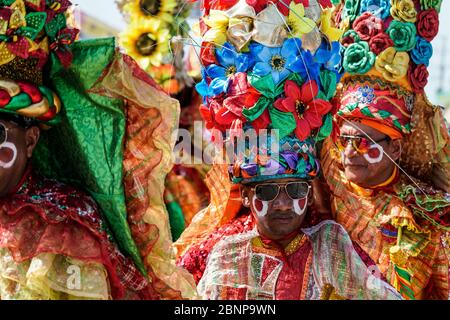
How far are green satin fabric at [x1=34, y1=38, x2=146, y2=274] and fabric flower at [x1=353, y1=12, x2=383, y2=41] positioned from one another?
2176mm

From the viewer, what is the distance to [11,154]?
5.05 metres

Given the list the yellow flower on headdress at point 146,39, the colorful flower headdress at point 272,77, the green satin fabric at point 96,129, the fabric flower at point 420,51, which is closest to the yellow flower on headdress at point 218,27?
the colorful flower headdress at point 272,77

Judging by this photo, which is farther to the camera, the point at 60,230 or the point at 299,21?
the point at 299,21

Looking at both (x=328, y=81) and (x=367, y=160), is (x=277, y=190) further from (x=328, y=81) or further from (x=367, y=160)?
(x=367, y=160)

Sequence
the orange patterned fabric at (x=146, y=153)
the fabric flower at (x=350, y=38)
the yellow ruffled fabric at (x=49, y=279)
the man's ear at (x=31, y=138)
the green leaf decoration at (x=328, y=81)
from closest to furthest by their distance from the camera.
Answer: the yellow ruffled fabric at (x=49, y=279)
the orange patterned fabric at (x=146, y=153)
the man's ear at (x=31, y=138)
the green leaf decoration at (x=328, y=81)
the fabric flower at (x=350, y=38)

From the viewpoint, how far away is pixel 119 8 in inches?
340

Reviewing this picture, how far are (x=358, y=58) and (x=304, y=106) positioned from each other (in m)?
1.25

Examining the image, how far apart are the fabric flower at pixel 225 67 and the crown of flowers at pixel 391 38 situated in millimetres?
1299

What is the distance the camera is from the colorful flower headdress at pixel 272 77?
5.57m

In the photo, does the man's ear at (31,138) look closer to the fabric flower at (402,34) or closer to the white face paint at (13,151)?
the white face paint at (13,151)

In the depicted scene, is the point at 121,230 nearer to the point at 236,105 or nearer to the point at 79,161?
the point at 79,161

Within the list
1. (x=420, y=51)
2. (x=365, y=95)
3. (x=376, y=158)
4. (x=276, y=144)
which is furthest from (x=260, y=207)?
(x=420, y=51)

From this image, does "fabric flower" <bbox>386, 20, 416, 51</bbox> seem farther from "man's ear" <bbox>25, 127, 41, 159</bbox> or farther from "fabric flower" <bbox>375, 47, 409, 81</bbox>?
"man's ear" <bbox>25, 127, 41, 159</bbox>
